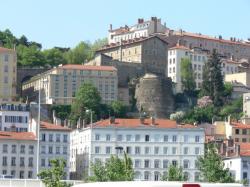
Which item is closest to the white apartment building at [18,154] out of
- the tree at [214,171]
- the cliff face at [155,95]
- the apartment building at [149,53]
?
the tree at [214,171]

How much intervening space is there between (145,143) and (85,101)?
3459 cm

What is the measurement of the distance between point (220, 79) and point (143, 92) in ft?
40.8

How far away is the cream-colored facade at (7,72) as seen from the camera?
160000 mm

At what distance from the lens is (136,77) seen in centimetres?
17038

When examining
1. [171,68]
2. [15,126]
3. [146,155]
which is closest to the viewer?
[146,155]

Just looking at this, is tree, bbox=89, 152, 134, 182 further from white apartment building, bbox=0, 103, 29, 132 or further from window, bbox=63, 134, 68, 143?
white apartment building, bbox=0, 103, 29, 132

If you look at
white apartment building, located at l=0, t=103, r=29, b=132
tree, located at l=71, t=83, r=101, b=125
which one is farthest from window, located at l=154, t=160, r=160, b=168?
tree, located at l=71, t=83, r=101, b=125

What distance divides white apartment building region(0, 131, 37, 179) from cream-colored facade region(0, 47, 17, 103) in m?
45.5

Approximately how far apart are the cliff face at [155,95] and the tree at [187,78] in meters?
12.3

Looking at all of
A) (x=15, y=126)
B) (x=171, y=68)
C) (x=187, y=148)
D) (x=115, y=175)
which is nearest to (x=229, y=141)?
(x=187, y=148)

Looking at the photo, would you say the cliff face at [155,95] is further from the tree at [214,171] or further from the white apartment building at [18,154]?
the tree at [214,171]

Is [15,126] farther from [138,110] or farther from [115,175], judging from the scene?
[115,175]

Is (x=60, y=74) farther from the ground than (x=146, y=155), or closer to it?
farther from the ground

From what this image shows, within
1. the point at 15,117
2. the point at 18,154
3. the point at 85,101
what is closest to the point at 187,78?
the point at 85,101
